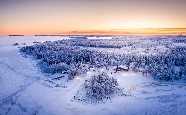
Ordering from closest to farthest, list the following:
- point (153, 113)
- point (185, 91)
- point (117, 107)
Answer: point (153, 113), point (117, 107), point (185, 91)

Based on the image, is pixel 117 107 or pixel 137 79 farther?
pixel 137 79

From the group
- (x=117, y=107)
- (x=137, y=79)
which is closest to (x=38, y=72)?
(x=137, y=79)

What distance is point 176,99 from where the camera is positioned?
9047mm

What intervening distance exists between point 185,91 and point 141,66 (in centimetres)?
515

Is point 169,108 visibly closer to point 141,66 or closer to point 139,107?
point 139,107

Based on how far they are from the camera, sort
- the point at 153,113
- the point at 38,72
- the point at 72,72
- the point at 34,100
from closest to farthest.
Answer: the point at 153,113, the point at 34,100, the point at 72,72, the point at 38,72

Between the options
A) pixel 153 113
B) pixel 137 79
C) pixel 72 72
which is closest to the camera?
pixel 153 113

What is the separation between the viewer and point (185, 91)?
999cm

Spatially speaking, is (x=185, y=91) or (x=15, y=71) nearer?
(x=185, y=91)

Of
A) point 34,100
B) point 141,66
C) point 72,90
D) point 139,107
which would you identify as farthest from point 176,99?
point 141,66

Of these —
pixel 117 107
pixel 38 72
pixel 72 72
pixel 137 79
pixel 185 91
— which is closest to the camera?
pixel 117 107

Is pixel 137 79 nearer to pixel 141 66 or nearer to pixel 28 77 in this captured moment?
pixel 141 66

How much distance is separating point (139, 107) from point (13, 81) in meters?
6.33

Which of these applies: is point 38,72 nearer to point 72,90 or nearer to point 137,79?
point 72,90
